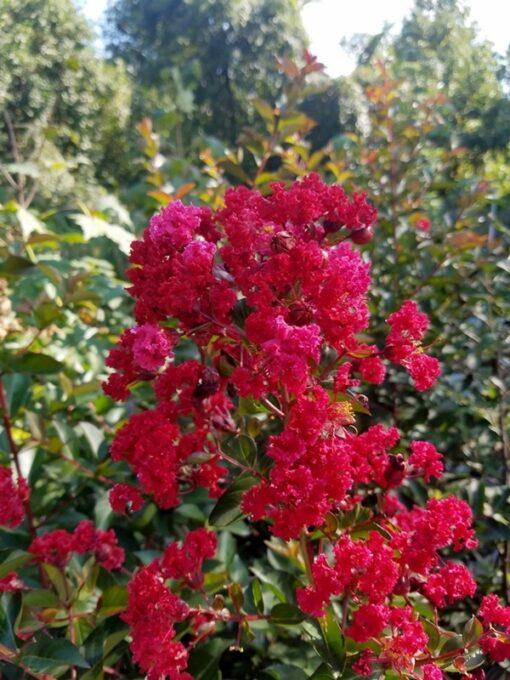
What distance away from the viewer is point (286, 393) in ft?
2.22

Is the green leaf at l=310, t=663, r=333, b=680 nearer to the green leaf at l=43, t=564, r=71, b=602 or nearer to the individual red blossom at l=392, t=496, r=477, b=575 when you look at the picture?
the individual red blossom at l=392, t=496, r=477, b=575

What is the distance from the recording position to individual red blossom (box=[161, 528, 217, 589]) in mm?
744

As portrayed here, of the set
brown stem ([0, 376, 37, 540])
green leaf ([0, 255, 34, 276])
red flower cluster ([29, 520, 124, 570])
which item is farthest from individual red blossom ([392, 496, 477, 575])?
green leaf ([0, 255, 34, 276])

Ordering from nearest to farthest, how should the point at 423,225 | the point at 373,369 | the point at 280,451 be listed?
1. the point at 280,451
2. the point at 373,369
3. the point at 423,225

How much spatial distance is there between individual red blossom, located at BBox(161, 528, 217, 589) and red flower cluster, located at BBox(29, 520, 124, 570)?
16 cm

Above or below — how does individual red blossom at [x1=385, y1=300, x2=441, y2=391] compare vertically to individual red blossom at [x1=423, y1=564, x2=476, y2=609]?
above

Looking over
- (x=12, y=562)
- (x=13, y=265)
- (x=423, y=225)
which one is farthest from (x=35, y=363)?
(x=423, y=225)

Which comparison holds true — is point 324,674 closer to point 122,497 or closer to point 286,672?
point 286,672

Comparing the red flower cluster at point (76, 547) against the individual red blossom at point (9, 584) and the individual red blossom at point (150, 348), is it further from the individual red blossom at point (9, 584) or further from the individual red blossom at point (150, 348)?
the individual red blossom at point (150, 348)

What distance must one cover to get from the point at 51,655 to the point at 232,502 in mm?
281

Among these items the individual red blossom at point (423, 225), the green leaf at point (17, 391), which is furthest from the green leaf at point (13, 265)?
the individual red blossom at point (423, 225)

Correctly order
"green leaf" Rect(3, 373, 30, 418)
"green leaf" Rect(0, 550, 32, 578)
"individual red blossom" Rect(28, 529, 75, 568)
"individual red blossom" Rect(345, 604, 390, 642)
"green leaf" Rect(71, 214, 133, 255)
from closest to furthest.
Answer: "individual red blossom" Rect(345, 604, 390, 642), "green leaf" Rect(0, 550, 32, 578), "individual red blossom" Rect(28, 529, 75, 568), "green leaf" Rect(3, 373, 30, 418), "green leaf" Rect(71, 214, 133, 255)

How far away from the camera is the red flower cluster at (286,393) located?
621 millimetres

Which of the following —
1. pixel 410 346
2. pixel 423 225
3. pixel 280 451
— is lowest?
pixel 280 451
